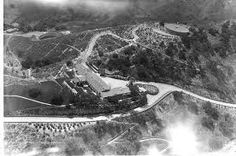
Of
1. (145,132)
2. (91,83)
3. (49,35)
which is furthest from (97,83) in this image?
(49,35)

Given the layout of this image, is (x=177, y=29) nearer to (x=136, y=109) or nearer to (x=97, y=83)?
(x=97, y=83)

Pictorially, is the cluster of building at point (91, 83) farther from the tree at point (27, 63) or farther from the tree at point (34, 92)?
the tree at point (27, 63)

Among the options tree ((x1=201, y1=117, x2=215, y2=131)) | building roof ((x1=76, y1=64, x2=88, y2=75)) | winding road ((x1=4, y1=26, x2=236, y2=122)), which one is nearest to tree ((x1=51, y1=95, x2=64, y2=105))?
winding road ((x1=4, y1=26, x2=236, y2=122))

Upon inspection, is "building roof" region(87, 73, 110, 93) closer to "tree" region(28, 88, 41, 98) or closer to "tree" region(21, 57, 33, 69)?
"tree" region(28, 88, 41, 98)

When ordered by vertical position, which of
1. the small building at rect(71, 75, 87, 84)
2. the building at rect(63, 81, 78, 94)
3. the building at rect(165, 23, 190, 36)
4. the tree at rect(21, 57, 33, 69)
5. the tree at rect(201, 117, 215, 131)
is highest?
the building at rect(165, 23, 190, 36)

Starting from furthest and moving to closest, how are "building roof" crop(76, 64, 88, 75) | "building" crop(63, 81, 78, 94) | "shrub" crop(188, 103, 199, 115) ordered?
"building roof" crop(76, 64, 88, 75)
"shrub" crop(188, 103, 199, 115)
"building" crop(63, 81, 78, 94)

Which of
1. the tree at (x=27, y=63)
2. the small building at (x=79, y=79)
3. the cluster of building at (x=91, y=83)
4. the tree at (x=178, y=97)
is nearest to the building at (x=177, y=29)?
the tree at (x=178, y=97)

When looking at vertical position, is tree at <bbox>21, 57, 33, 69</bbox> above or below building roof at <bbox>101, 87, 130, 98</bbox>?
below

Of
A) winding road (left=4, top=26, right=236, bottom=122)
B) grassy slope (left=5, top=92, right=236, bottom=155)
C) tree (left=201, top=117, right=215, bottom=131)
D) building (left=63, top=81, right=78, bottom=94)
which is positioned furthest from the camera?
tree (left=201, top=117, right=215, bottom=131)
